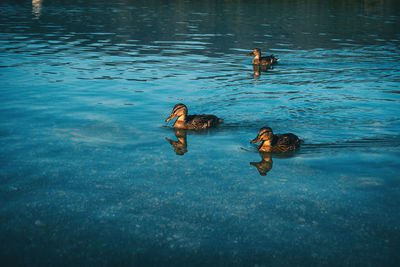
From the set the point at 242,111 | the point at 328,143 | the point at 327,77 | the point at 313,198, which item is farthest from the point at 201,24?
the point at 313,198

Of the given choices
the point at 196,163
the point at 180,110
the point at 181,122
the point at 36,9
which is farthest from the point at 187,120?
the point at 36,9

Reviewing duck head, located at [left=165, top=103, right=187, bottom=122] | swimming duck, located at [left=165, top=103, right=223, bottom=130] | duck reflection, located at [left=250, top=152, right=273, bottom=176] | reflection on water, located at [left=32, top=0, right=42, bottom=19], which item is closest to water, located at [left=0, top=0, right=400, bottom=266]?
duck reflection, located at [left=250, top=152, right=273, bottom=176]

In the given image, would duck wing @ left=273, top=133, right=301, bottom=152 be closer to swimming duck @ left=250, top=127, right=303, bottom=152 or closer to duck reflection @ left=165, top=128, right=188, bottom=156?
swimming duck @ left=250, top=127, right=303, bottom=152

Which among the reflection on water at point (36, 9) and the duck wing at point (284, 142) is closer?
the duck wing at point (284, 142)

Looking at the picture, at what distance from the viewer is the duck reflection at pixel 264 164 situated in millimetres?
8203

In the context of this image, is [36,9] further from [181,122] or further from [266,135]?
[266,135]

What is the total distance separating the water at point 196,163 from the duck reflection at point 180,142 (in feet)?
0.15

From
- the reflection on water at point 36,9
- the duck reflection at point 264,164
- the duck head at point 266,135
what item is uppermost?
the reflection on water at point 36,9

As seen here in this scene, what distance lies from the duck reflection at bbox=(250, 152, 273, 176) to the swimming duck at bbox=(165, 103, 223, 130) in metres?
1.96

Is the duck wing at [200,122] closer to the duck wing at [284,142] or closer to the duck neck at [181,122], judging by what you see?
the duck neck at [181,122]

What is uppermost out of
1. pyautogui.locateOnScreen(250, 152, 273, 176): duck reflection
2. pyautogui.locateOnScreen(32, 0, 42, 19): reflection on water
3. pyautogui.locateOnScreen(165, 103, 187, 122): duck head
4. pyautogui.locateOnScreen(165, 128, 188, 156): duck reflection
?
pyautogui.locateOnScreen(32, 0, 42, 19): reflection on water

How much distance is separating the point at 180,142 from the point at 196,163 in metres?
1.37

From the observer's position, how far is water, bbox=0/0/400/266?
578cm

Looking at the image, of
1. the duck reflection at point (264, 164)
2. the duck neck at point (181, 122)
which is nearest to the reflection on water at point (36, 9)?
the duck neck at point (181, 122)
